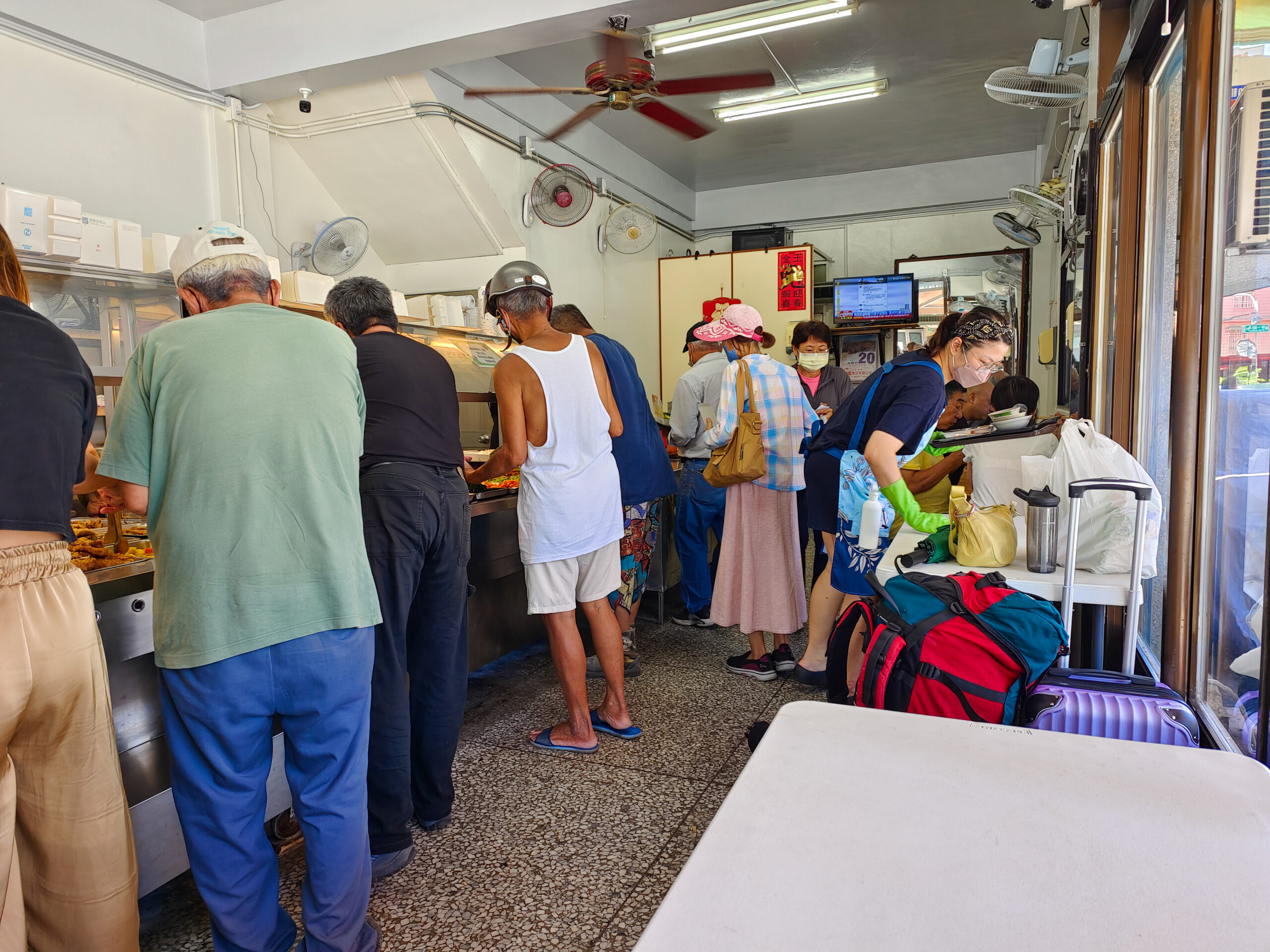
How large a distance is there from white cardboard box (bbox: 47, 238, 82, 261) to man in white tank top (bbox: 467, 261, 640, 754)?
2183mm

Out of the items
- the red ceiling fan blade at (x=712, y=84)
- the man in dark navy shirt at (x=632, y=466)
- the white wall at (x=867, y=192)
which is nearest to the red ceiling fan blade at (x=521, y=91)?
the red ceiling fan blade at (x=712, y=84)

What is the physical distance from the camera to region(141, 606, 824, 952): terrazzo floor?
6.56 ft

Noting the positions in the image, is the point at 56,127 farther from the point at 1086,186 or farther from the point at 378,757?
the point at 1086,186

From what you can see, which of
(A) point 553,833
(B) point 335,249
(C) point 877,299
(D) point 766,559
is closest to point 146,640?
(A) point 553,833

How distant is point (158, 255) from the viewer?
4.09 metres

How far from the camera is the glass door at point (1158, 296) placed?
7.91ft

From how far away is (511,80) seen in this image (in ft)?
20.4

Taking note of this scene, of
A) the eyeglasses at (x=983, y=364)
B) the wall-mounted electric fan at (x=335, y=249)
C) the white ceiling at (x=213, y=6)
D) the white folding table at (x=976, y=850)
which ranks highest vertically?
the white ceiling at (x=213, y=6)

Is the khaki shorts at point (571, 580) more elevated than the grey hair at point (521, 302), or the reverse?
the grey hair at point (521, 302)

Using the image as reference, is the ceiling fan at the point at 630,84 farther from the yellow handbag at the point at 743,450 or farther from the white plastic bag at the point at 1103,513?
the white plastic bag at the point at 1103,513

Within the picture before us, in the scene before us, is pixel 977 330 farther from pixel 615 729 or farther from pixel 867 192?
pixel 867 192

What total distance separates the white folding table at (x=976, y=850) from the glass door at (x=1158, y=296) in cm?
146

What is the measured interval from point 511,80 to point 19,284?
544 cm

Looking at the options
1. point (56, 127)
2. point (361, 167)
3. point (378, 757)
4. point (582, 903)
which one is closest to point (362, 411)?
point (378, 757)
